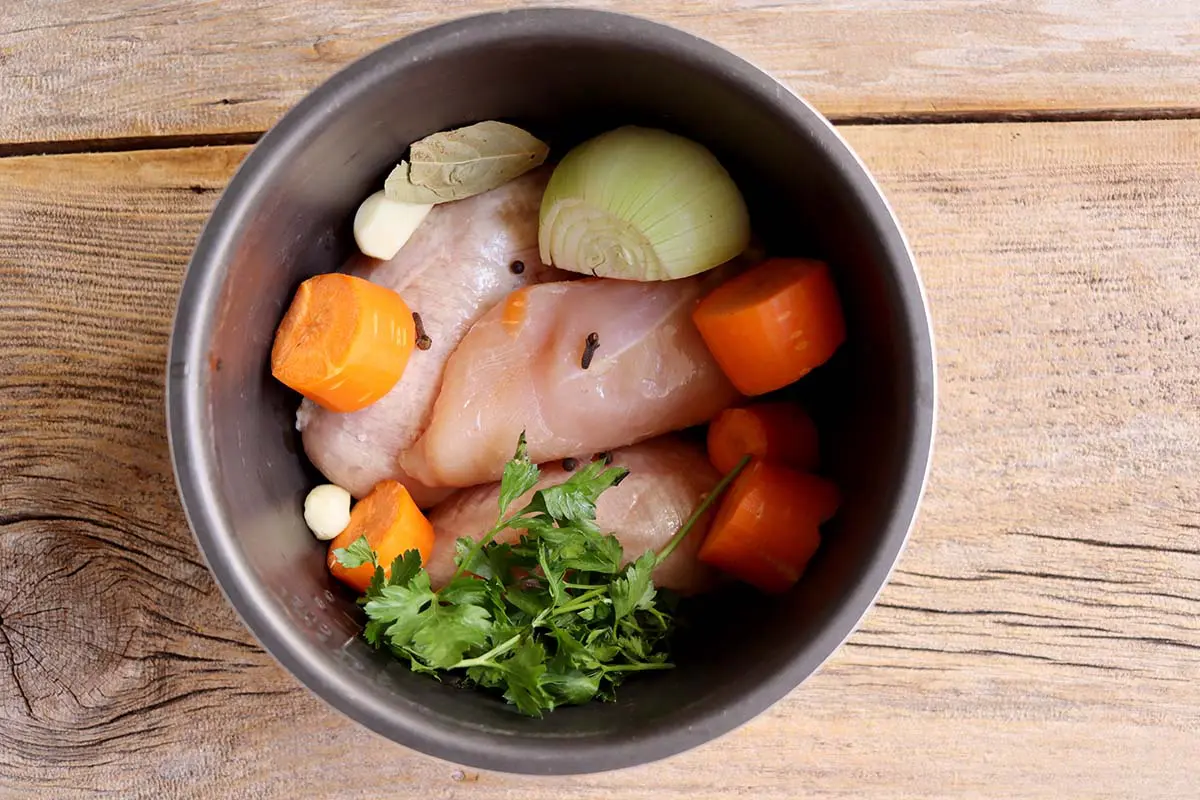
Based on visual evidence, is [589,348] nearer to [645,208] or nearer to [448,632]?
[645,208]

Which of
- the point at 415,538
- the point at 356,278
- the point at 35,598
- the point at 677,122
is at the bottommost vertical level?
the point at 35,598

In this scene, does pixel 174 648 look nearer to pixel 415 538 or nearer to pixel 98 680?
pixel 98 680

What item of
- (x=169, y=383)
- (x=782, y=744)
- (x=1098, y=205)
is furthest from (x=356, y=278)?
(x=1098, y=205)

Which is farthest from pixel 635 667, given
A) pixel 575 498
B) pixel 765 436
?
pixel 765 436

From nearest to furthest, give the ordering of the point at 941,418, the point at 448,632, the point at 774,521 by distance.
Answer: the point at 448,632 → the point at 774,521 → the point at 941,418

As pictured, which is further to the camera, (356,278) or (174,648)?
(174,648)

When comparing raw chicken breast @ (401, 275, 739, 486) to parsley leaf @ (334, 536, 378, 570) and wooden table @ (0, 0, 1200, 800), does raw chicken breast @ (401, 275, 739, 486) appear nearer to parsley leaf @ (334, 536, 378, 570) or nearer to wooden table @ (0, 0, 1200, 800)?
parsley leaf @ (334, 536, 378, 570)

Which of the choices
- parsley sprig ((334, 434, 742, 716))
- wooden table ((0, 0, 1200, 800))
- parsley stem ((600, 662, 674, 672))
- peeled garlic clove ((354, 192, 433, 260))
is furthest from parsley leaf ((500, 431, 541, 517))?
wooden table ((0, 0, 1200, 800))
